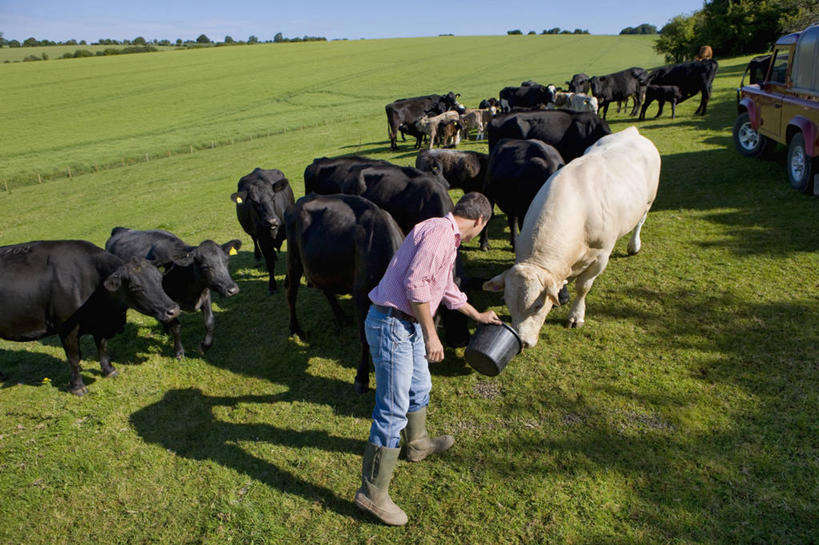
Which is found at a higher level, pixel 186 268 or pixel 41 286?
pixel 41 286

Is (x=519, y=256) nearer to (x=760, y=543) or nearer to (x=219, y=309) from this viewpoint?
(x=760, y=543)

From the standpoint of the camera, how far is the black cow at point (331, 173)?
357 inches

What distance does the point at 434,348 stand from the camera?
11.3 ft

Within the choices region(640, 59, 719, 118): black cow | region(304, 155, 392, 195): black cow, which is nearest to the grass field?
region(304, 155, 392, 195): black cow

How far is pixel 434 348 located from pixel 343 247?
100 inches

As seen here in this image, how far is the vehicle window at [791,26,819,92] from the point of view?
873 cm

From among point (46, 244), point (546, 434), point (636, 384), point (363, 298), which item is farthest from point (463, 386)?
point (46, 244)

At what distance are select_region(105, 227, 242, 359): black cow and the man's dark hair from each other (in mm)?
3658

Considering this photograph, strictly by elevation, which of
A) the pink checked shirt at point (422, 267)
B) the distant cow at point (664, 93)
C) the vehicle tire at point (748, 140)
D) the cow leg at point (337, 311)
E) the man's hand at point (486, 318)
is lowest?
the cow leg at point (337, 311)

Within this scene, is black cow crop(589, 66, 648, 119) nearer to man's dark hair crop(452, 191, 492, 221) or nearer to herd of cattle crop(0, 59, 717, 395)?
herd of cattle crop(0, 59, 717, 395)

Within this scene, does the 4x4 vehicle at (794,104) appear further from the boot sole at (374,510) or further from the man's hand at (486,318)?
the boot sole at (374,510)

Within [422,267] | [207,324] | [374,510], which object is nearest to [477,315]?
[422,267]

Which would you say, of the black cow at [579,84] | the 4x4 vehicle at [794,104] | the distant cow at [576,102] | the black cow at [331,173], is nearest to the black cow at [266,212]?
the black cow at [331,173]

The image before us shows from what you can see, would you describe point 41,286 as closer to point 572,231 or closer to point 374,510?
point 374,510
